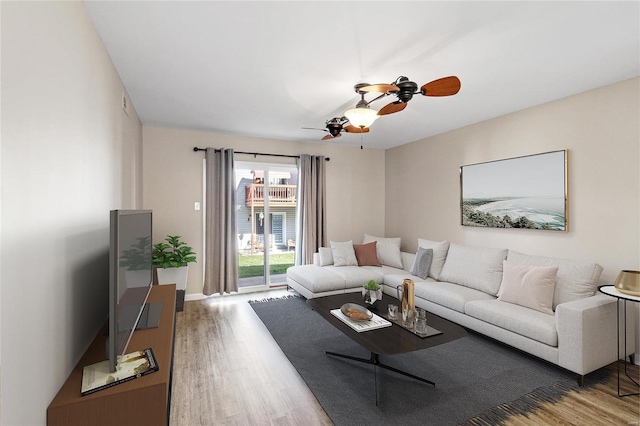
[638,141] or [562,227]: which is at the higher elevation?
[638,141]

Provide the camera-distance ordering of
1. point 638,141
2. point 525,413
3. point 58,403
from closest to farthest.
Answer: point 58,403 < point 525,413 < point 638,141

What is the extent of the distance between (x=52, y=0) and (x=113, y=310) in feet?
4.49

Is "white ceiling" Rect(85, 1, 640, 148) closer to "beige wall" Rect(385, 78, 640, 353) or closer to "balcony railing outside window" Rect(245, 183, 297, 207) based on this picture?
"beige wall" Rect(385, 78, 640, 353)

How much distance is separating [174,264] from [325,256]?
226 centimetres

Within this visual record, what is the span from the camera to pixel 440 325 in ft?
8.18

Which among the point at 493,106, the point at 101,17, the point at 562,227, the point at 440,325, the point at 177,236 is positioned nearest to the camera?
the point at 101,17

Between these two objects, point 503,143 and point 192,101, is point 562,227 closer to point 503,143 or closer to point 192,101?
point 503,143

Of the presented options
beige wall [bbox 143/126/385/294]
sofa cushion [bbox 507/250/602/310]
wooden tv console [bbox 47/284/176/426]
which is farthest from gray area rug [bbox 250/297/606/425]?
beige wall [bbox 143/126/385/294]

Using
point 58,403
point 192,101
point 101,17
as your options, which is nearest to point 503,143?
point 192,101

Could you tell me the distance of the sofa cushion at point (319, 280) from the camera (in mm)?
4242

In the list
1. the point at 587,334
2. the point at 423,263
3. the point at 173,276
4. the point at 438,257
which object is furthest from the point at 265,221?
the point at 587,334

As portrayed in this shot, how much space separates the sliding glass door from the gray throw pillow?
2.21m

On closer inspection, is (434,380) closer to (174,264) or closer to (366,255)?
(366,255)

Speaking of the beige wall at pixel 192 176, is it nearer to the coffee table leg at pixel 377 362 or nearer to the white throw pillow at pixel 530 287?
the coffee table leg at pixel 377 362
